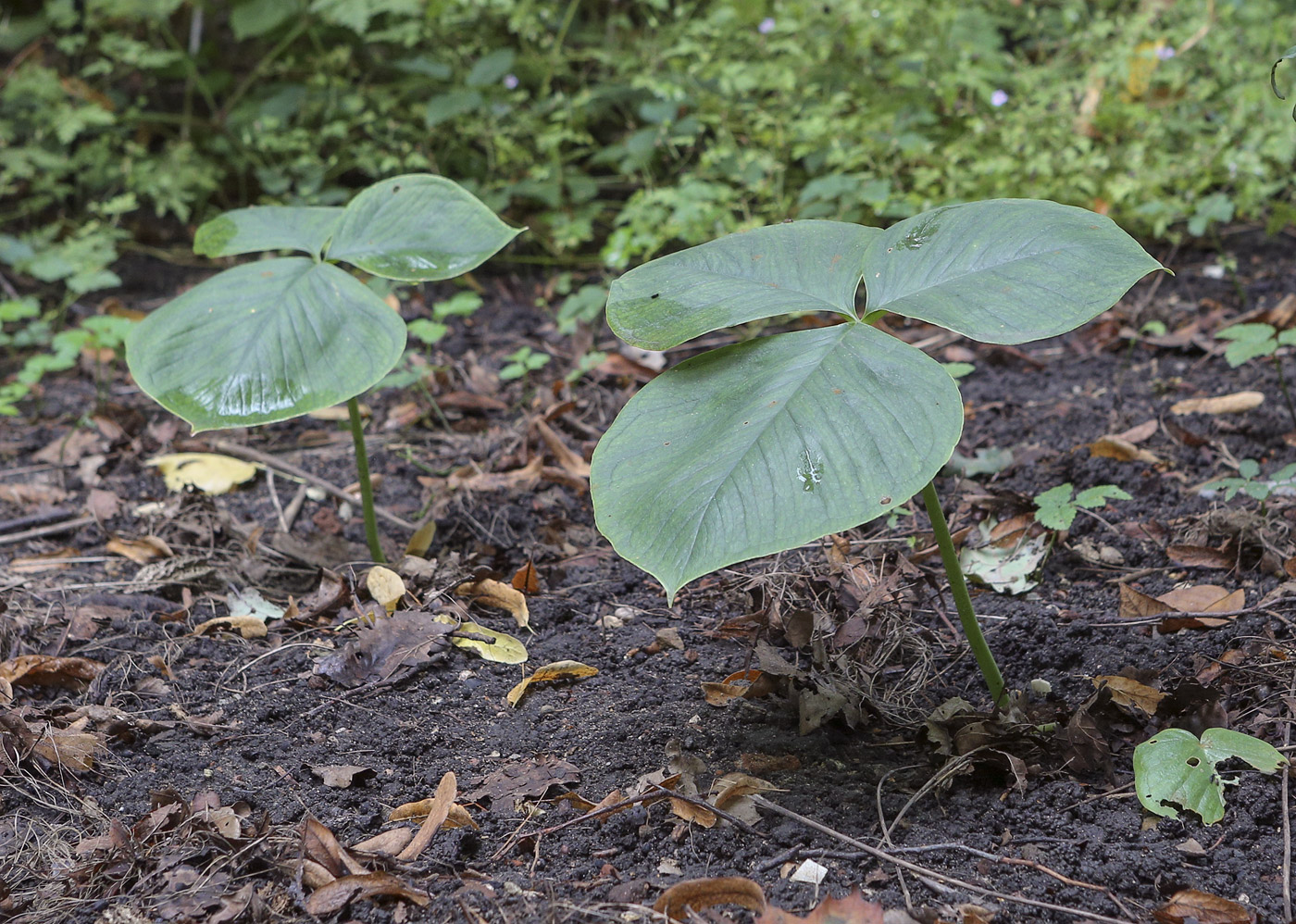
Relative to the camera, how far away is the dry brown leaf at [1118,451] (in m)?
2.26

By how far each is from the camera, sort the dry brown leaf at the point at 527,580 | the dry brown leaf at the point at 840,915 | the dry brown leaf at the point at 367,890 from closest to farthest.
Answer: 1. the dry brown leaf at the point at 840,915
2. the dry brown leaf at the point at 367,890
3. the dry brown leaf at the point at 527,580

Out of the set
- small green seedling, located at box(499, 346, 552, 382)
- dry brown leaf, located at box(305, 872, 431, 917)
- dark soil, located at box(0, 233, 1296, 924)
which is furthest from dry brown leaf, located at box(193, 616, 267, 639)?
small green seedling, located at box(499, 346, 552, 382)

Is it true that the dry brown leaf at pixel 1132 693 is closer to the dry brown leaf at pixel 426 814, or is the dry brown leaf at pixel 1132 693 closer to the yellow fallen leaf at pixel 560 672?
the yellow fallen leaf at pixel 560 672

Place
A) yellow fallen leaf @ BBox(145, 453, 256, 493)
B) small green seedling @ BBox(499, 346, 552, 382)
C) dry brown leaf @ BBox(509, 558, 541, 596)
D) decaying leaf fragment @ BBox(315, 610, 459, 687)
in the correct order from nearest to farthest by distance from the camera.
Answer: decaying leaf fragment @ BBox(315, 610, 459, 687), dry brown leaf @ BBox(509, 558, 541, 596), yellow fallen leaf @ BBox(145, 453, 256, 493), small green seedling @ BBox(499, 346, 552, 382)

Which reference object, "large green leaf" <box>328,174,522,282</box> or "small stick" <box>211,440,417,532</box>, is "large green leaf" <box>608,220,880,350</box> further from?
"small stick" <box>211,440,417,532</box>

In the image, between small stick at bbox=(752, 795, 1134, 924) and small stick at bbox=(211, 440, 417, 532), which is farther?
small stick at bbox=(211, 440, 417, 532)

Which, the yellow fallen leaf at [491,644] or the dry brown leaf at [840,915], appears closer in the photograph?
the dry brown leaf at [840,915]

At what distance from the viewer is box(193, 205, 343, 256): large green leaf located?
1980 millimetres

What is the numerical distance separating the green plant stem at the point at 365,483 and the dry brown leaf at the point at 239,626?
0.90ft

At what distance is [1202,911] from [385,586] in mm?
1506

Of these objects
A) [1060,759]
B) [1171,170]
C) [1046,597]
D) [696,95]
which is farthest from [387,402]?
[1171,170]

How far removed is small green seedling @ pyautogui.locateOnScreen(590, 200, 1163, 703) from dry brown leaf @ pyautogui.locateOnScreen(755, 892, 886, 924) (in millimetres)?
382

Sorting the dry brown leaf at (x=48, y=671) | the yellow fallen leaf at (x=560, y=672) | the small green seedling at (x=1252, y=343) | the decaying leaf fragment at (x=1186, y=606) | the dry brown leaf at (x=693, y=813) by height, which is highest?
the small green seedling at (x=1252, y=343)

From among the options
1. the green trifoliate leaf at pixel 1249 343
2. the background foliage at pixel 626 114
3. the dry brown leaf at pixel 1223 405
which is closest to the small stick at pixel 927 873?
the green trifoliate leaf at pixel 1249 343
